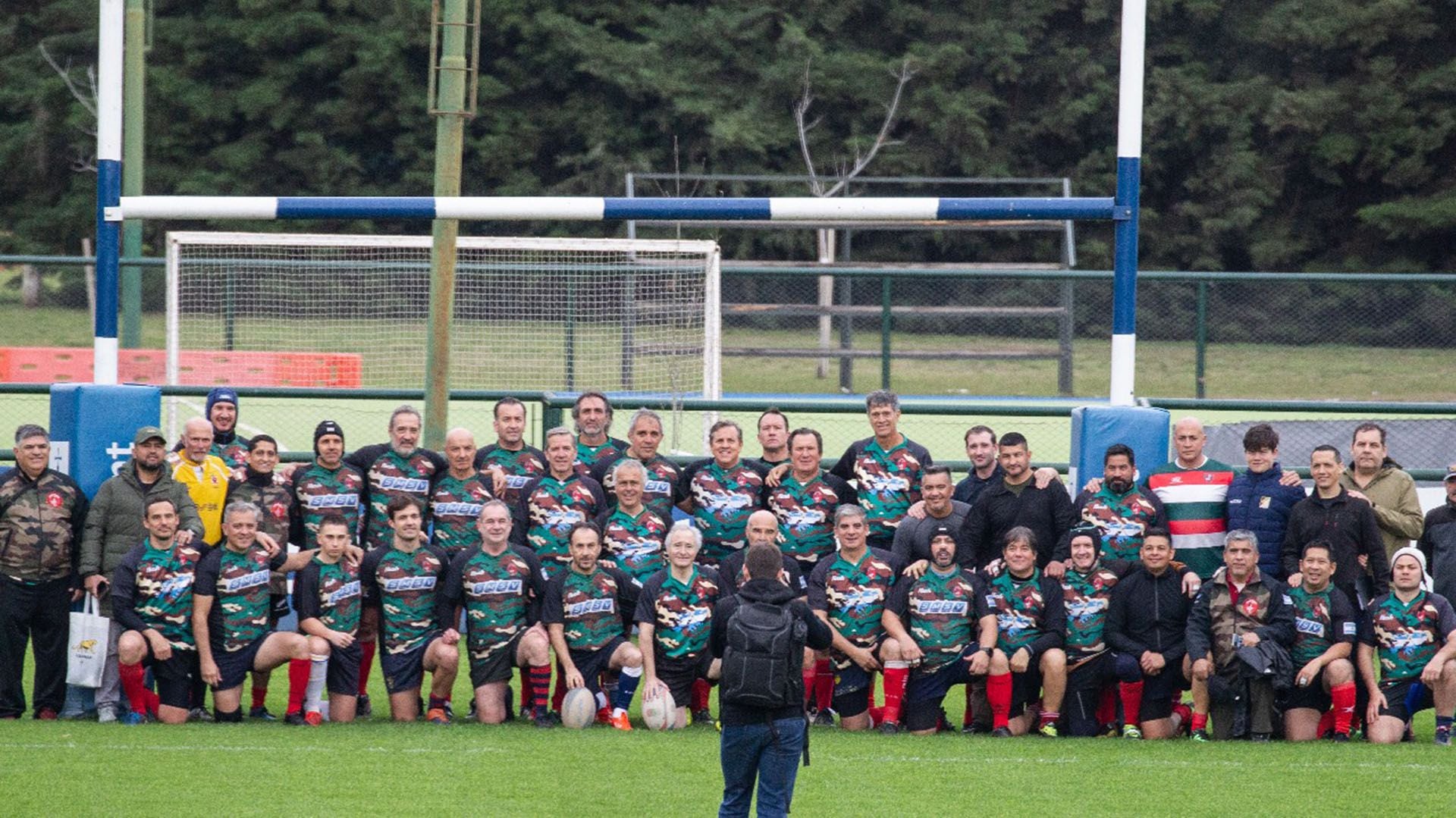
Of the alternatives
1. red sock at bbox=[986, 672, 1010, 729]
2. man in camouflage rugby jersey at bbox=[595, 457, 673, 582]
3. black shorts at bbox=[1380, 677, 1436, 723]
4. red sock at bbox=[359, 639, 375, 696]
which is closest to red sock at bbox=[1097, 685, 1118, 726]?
red sock at bbox=[986, 672, 1010, 729]

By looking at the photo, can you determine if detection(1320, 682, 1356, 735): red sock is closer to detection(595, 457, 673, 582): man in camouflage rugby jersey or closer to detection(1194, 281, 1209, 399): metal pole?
detection(595, 457, 673, 582): man in camouflage rugby jersey

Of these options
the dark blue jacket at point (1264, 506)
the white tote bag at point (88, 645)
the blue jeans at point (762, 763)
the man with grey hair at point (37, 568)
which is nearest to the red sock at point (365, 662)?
the white tote bag at point (88, 645)

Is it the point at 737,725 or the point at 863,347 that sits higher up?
the point at 863,347

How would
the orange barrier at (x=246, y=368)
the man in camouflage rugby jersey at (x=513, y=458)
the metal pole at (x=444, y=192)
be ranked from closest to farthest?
the man in camouflage rugby jersey at (x=513, y=458)
the metal pole at (x=444, y=192)
the orange barrier at (x=246, y=368)

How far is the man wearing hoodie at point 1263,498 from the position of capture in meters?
8.38

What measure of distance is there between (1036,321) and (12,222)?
19.9 m

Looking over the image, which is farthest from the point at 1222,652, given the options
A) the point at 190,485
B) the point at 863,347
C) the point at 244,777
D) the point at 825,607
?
the point at 863,347

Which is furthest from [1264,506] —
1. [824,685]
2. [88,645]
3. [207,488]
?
[88,645]

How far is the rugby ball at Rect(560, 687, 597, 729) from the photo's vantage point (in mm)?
8258

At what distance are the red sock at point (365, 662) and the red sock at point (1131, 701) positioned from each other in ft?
11.7

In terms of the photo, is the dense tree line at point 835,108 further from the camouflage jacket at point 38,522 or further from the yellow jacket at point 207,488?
the camouflage jacket at point 38,522

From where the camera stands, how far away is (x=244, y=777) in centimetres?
717

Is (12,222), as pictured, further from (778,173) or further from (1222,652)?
(1222,652)

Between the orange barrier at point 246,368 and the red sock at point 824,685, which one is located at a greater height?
the orange barrier at point 246,368
